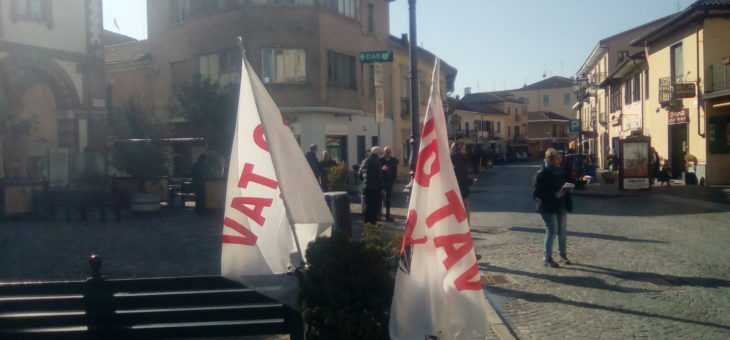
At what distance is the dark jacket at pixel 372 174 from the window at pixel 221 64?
39.8 feet

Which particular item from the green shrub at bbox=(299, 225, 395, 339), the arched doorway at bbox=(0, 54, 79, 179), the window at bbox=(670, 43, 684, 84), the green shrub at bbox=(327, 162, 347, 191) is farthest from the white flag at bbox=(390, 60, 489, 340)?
the window at bbox=(670, 43, 684, 84)

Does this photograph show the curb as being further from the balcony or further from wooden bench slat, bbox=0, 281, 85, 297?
the balcony

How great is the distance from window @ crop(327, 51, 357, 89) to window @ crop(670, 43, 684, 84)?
12.9 metres

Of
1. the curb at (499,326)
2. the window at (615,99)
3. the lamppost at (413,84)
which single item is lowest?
the curb at (499,326)

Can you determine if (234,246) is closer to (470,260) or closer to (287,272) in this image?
(287,272)

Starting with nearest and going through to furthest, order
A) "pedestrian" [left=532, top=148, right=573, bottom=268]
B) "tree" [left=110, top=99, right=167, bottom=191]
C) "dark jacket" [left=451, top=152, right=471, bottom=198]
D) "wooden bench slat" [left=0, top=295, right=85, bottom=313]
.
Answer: "wooden bench slat" [left=0, top=295, right=85, bottom=313], "pedestrian" [left=532, top=148, right=573, bottom=268], "dark jacket" [left=451, top=152, right=471, bottom=198], "tree" [left=110, top=99, right=167, bottom=191]

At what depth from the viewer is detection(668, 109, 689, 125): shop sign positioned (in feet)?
74.1

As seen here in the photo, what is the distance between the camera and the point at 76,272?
8586 millimetres

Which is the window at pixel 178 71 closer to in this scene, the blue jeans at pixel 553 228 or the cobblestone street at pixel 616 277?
the cobblestone street at pixel 616 277

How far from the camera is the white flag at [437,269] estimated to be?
375 centimetres

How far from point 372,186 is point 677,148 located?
60.1 ft

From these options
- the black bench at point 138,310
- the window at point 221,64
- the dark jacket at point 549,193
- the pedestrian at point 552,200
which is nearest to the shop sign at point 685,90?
the pedestrian at point 552,200

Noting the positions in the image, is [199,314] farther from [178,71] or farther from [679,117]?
[178,71]

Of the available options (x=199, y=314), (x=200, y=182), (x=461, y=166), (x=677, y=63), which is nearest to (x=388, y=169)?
(x=461, y=166)
